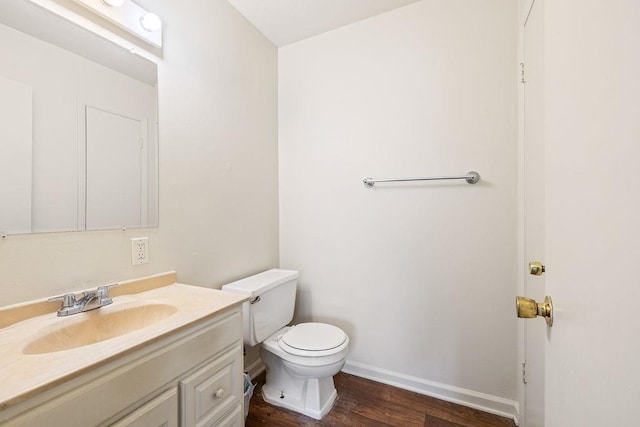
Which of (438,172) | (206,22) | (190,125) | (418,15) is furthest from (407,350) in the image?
(206,22)

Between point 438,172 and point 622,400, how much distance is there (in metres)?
1.43

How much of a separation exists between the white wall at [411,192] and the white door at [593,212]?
41.9 inches

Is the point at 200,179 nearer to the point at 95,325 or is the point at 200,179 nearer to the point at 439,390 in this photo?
the point at 95,325

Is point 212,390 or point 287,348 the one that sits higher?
point 212,390

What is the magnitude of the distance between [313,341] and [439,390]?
2.81ft

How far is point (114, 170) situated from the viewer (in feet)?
3.76

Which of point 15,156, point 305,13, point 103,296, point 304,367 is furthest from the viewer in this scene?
point 305,13

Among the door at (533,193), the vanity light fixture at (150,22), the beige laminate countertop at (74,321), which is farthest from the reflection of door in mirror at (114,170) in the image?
the door at (533,193)

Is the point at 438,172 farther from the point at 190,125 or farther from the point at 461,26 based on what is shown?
the point at 190,125

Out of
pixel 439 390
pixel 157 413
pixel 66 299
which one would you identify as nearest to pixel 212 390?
pixel 157 413

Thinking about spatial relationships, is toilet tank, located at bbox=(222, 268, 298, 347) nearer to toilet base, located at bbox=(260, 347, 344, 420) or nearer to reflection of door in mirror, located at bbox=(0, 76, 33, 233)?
toilet base, located at bbox=(260, 347, 344, 420)

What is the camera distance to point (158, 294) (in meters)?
1.16

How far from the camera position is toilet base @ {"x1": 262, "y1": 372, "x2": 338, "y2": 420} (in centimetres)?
150

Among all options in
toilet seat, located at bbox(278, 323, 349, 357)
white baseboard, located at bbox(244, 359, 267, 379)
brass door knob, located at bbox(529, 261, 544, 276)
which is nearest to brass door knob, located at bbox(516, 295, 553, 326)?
brass door knob, located at bbox(529, 261, 544, 276)
